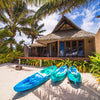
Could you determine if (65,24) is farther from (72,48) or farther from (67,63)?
(67,63)

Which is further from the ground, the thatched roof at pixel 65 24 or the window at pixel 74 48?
the thatched roof at pixel 65 24

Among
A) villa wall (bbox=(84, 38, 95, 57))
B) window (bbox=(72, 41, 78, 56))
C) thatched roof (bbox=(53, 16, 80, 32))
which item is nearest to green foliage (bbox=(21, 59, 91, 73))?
window (bbox=(72, 41, 78, 56))

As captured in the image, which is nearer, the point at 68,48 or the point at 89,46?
the point at 89,46

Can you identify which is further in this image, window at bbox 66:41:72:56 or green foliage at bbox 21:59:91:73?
window at bbox 66:41:72:56

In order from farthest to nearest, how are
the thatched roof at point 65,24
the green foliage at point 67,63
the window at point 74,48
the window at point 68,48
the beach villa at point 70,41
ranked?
the thatched roof at point 65,24, the window at point 68,48, the window at point 74,48, the beach villa at point 70,41, the green foliage at point 67,63

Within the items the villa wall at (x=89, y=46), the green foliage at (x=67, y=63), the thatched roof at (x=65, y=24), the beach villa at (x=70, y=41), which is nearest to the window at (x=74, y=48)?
the beach villa at (x=70, y=41)

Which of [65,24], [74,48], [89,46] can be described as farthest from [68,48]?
[65,24]

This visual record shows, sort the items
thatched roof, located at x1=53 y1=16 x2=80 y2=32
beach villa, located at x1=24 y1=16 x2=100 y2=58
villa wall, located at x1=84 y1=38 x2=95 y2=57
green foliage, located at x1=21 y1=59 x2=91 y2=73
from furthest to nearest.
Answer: thatched roof, located at x1=53 y1=16 x2=80 y2=32
villa wall, located at x1=84 y1=38 x2=95 y2=57
beach villa, located at x1=24 y1=16 x2=100 y2=58
green foliage, located at x1=21 y1=59 x2=91 y2=73

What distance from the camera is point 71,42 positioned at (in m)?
7.74

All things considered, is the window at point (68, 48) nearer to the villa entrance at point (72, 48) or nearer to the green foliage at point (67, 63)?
the villa entrance at point (72, 48)

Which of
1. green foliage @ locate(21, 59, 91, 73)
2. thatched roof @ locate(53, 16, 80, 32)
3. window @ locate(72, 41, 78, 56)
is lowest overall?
green foliage @ locate(21, 59, 91, 73)

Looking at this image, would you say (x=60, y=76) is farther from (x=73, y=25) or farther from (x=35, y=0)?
(x=73, y=25)

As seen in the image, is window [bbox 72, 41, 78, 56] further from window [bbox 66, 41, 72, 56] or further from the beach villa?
window [bbox 66, 41, 72, 56]

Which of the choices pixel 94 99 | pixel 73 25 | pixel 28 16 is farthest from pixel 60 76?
pixel 28 16
